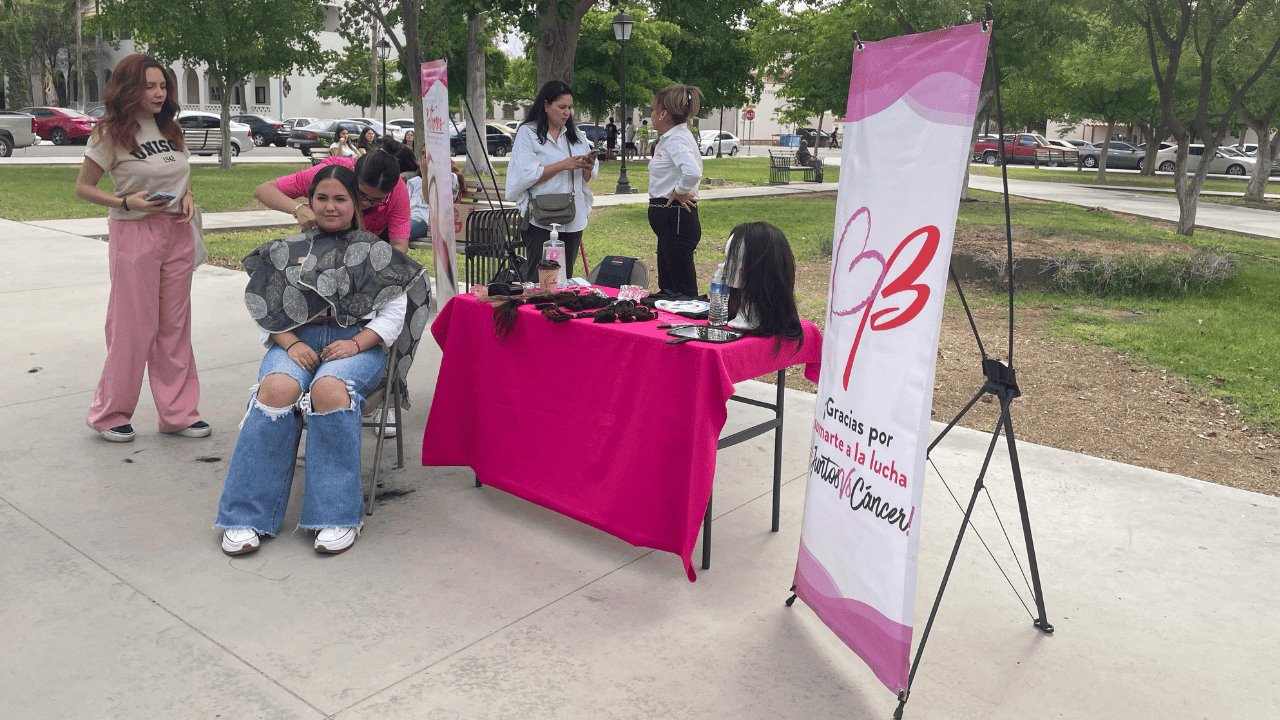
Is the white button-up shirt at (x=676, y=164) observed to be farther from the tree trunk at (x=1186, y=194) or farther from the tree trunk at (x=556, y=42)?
the tree trunk at (x=1186, y=194)

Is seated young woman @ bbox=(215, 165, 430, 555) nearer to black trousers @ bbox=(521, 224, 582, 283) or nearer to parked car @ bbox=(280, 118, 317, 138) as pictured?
black trousers @ bbox=(521, 224, 582, 283)

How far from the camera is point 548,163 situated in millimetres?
6586

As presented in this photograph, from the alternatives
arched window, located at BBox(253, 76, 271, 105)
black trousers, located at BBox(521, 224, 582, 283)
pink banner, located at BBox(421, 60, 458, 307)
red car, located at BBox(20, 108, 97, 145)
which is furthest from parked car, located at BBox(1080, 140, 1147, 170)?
arched window, located at BBox(253, 76, 271, 105)

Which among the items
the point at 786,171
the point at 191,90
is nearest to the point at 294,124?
the point at 786,171

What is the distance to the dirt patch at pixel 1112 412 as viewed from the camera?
18.2ft

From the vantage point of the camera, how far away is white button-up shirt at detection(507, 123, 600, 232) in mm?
6516

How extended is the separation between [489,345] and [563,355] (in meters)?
0.51

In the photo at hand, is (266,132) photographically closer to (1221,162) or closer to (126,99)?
(126,99)

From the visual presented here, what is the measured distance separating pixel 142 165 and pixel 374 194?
1258 millimetres

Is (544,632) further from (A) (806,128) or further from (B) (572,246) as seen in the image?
(A) (806,128)

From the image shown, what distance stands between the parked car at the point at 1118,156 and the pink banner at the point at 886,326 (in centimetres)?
4602

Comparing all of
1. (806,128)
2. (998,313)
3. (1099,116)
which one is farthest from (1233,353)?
(806,128)

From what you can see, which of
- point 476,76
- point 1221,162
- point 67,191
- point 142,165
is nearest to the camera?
point 142,165

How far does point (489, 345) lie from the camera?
181 inches
